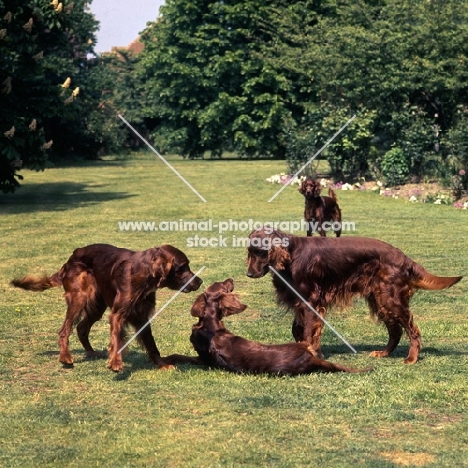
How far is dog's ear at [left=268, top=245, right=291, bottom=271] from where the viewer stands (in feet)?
24.5

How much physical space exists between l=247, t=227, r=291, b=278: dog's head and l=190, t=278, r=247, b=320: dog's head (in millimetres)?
346

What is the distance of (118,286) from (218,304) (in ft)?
2.77

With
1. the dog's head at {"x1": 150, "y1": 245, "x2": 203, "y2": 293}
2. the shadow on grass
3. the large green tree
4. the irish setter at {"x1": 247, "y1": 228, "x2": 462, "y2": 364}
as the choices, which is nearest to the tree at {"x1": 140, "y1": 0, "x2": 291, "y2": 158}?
the large green tree

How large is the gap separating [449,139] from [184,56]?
32168mm

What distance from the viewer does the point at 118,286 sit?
7.25 metres

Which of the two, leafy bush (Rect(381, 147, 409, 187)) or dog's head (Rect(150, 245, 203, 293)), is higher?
leafy bush (Rect(381, 147, 409, 187))

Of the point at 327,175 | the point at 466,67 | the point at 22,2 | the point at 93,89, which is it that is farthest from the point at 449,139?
the point at 93,89

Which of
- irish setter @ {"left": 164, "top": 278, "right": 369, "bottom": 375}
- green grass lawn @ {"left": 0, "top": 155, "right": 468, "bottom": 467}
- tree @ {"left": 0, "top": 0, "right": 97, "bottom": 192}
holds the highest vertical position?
tree @ {"left": 0, "top": 0, "right": 97, "bottom": 192}

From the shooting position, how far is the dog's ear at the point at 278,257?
24.5 ft

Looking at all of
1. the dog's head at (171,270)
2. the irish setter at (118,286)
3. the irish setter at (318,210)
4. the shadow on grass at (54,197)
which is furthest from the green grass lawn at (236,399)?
the shadow on grass at (54,197)

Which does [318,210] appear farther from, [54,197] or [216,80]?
[216,80]

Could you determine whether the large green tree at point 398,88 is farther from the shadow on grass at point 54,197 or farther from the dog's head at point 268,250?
the dog's head at point 268,250

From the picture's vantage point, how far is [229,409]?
6.05 meters

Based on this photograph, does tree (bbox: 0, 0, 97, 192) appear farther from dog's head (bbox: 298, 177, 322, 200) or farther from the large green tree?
the large green tree
